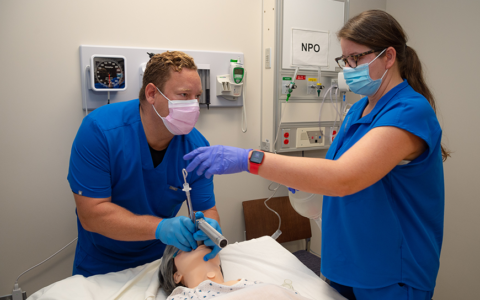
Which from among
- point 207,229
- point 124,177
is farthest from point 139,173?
point 207,229

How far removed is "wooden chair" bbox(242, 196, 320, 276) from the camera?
2258mm

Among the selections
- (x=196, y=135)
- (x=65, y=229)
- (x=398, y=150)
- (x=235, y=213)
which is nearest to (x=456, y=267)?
(x=235, y=213)

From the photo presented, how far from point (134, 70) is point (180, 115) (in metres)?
0.81

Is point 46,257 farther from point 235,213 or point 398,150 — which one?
point 398,150

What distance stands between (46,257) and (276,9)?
6.97ft

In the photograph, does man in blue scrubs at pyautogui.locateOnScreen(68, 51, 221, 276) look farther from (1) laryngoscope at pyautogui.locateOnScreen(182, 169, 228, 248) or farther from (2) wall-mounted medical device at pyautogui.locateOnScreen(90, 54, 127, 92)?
(2) wall-mounted medical device at pyautogui.locateOnScreen(90, 54, 127, 92)

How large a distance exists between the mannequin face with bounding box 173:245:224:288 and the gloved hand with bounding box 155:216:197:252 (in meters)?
0.04

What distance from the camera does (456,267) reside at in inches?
84.2

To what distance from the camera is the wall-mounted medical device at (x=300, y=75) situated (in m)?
2.13

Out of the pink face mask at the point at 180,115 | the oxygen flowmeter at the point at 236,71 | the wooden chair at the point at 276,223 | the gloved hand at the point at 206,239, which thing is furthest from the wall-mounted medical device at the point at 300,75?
the gloved hand at the point at 206,239

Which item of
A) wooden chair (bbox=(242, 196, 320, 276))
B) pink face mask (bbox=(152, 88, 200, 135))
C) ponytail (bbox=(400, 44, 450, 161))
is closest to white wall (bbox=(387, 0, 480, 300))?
wooden chair (bbox=(242, 196, 320, 276))

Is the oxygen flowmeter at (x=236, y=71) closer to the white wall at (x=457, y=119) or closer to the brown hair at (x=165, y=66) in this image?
the brown hair at (x=165, y=66)

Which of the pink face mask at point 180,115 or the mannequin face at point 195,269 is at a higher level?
the pink face mask at point 180,115

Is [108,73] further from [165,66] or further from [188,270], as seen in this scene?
[188,270]
